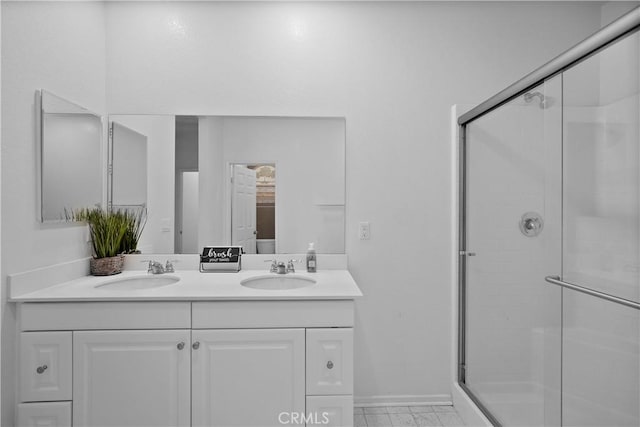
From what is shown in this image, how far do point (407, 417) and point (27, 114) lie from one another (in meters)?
2.41

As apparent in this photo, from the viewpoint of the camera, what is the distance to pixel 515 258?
196 cm

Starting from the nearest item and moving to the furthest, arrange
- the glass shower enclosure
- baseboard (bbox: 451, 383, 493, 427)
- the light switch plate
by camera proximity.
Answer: the glass shower enclosure, baseboard (bbox: 451, 383, 493, 427), the light switch plate

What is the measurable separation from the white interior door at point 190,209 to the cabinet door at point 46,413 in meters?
0.92

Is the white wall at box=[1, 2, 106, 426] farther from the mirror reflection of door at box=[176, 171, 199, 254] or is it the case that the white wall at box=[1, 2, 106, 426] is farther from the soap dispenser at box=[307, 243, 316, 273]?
the soap dispenser at box=[307, 243, 316, 273]

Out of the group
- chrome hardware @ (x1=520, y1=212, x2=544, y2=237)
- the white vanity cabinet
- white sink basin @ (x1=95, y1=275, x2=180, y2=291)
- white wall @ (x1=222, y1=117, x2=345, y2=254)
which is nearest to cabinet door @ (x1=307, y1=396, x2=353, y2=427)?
the white vanity cabinet

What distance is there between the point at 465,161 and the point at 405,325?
103 cm

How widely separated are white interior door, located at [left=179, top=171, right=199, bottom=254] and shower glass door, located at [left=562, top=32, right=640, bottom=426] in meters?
1.90

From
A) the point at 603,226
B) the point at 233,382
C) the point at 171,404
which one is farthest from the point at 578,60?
the point at 171,404

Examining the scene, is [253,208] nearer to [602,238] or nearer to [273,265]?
[273,265]

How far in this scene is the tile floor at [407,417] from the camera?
80.3 inches

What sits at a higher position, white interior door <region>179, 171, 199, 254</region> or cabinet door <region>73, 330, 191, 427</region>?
white interior door <region>179, 171, 199, 254</region>

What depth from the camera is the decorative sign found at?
2.15 m

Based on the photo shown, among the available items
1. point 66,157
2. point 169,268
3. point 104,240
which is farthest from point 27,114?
point 169,268

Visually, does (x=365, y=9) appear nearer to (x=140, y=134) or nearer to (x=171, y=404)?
(x=140, y=134)
